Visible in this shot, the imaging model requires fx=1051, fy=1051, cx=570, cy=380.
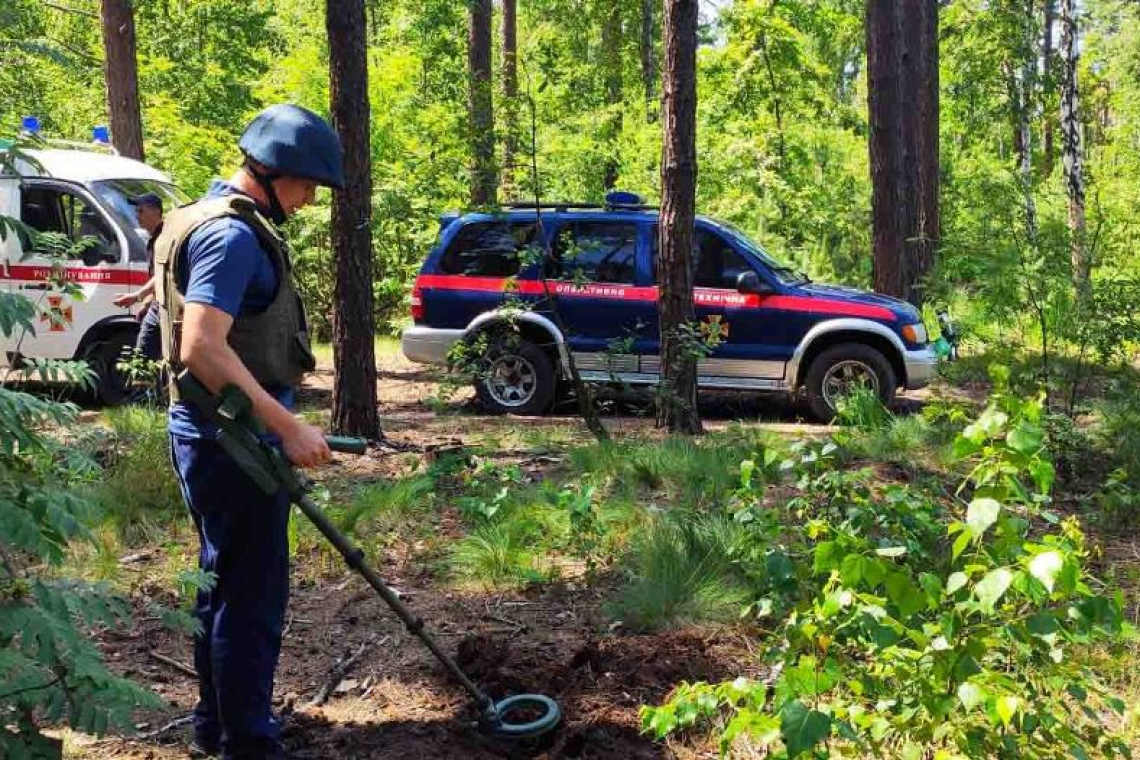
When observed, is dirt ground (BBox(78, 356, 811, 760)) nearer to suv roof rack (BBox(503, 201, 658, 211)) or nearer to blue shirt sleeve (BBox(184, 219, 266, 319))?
blue shirt sleeve (BBox(184, 219, 266, 319))

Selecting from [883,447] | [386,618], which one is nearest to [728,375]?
[883,447]

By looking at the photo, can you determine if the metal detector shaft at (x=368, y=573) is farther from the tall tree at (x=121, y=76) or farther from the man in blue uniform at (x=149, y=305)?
the tall tree at (x=121, y=76)

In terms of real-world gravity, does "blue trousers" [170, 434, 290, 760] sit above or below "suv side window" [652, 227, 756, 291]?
below

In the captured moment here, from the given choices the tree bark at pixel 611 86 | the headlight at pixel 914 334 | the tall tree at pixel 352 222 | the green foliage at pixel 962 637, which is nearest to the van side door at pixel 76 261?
the tall tree at pixel 352 222

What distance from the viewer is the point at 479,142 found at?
25.9 feet

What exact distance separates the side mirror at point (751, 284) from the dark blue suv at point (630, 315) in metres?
0.01

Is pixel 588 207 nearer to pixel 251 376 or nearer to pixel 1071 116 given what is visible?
pixel 251 376

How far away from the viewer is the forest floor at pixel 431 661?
12.1ft

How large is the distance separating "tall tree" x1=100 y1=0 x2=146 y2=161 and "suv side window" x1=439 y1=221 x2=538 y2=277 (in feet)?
17.5

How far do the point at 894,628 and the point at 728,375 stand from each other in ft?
23.7

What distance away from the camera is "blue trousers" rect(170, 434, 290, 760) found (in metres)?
3.22

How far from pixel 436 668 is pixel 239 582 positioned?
129 cm

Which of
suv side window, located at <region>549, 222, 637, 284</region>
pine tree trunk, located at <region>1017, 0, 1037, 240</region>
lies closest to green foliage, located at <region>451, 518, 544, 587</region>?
pine tree trunk, located at <region>1017, 0, 1037, 240</region>

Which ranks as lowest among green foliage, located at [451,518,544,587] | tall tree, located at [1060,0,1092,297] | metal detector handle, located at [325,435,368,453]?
green foliage, located at [451,518,544,587]
